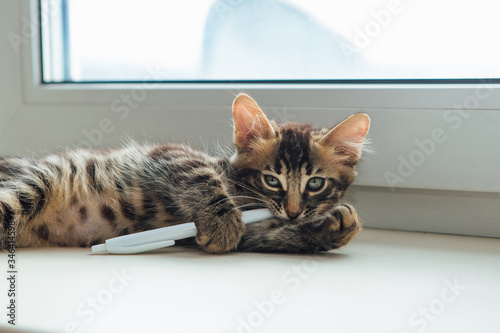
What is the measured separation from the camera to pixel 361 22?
1179 millimetres

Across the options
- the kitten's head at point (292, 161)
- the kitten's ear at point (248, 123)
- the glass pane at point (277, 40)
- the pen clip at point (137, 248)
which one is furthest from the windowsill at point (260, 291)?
the glass pane at point (277, 40)

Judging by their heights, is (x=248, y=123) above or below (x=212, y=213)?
above

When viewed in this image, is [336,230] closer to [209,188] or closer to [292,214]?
[292,214]

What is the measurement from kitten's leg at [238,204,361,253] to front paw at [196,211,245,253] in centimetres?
5

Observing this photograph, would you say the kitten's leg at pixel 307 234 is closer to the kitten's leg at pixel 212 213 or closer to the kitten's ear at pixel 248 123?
the kitten's leg at pixel 212 213

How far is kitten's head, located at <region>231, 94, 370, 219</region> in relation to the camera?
1.05m

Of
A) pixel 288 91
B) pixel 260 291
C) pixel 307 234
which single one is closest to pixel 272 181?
pixel 307 234

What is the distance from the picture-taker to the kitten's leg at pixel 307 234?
0.95 metres

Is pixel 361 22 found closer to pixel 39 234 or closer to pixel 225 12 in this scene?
pixel 225 12

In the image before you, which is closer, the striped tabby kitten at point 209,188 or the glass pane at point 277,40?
the striped tabby kitten at point 209,188

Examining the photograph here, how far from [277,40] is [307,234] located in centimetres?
58

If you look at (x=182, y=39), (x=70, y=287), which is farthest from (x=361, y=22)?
(x=70, y=287)

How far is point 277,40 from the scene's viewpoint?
1.28m

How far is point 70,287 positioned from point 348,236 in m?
0.53
